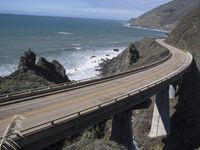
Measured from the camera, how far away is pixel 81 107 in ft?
102

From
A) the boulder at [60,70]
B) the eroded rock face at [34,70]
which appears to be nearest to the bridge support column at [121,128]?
the eroded rock face at [34,70]

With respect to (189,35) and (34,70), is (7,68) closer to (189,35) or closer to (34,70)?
(34,70)

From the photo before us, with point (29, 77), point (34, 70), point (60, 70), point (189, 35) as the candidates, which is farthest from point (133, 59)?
point (29, 77)

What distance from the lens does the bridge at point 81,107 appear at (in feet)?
77.4

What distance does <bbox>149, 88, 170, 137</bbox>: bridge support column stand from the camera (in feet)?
172

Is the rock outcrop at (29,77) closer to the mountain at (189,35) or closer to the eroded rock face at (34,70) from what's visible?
the eroded rock face at (34,70)

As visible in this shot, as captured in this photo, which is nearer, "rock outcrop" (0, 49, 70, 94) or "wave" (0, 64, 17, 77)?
"rock outcrop" (0, 49, 70, 94)

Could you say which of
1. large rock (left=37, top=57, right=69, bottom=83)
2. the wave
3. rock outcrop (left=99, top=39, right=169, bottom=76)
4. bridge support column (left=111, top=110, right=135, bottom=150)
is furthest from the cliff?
the wave

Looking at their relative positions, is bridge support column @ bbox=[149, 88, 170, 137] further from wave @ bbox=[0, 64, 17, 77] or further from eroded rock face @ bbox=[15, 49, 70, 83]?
wave @ bbox=[0, 64, 17, 77]

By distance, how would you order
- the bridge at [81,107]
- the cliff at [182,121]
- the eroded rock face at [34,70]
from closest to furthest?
1. the bridge at [81,107]
2. the cliff at [182,121]
3. the eroded rock face at [34,70]

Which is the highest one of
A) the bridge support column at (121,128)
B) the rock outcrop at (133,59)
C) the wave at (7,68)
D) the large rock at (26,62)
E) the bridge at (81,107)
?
the bridge at (81,107)

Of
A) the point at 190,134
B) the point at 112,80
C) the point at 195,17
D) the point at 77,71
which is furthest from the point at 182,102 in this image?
the point at 195,17

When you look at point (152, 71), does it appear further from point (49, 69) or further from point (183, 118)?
point (49, 69)

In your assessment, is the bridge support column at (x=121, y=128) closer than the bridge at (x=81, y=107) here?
No
